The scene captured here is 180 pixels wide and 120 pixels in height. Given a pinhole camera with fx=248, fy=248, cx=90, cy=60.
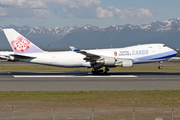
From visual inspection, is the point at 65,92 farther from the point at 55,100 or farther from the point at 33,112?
the point at 33,112

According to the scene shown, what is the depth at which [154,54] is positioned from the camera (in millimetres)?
48750

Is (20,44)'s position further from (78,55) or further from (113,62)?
(113,62)

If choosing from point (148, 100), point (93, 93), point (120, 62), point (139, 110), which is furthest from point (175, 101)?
point (120, 62)

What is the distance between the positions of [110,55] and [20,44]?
683 inches

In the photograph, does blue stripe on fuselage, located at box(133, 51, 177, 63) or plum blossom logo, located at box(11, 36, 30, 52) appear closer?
plum blossom logo, located at box(11, 36, 30, 52)

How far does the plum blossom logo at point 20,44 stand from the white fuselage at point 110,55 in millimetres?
1664

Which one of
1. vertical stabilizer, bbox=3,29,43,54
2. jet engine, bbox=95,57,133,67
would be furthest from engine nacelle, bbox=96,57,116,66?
vertical stabilizer, bbox=3,29,43,54

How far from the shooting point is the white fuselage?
156ft

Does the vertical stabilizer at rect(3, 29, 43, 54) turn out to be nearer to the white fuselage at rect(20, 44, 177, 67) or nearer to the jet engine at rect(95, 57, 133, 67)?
the white fuselage at rect(20, 44, 177, 67)

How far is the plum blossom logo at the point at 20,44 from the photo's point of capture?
1849 inches

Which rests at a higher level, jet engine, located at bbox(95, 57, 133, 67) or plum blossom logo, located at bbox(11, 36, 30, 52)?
plum blossom logo, located at bbox(11, 36, 30, 52)

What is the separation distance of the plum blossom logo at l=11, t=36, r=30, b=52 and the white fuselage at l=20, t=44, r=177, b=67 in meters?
1.66

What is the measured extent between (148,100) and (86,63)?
2435 centimetres

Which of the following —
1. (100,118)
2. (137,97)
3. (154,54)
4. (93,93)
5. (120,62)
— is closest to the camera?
(100,118)
